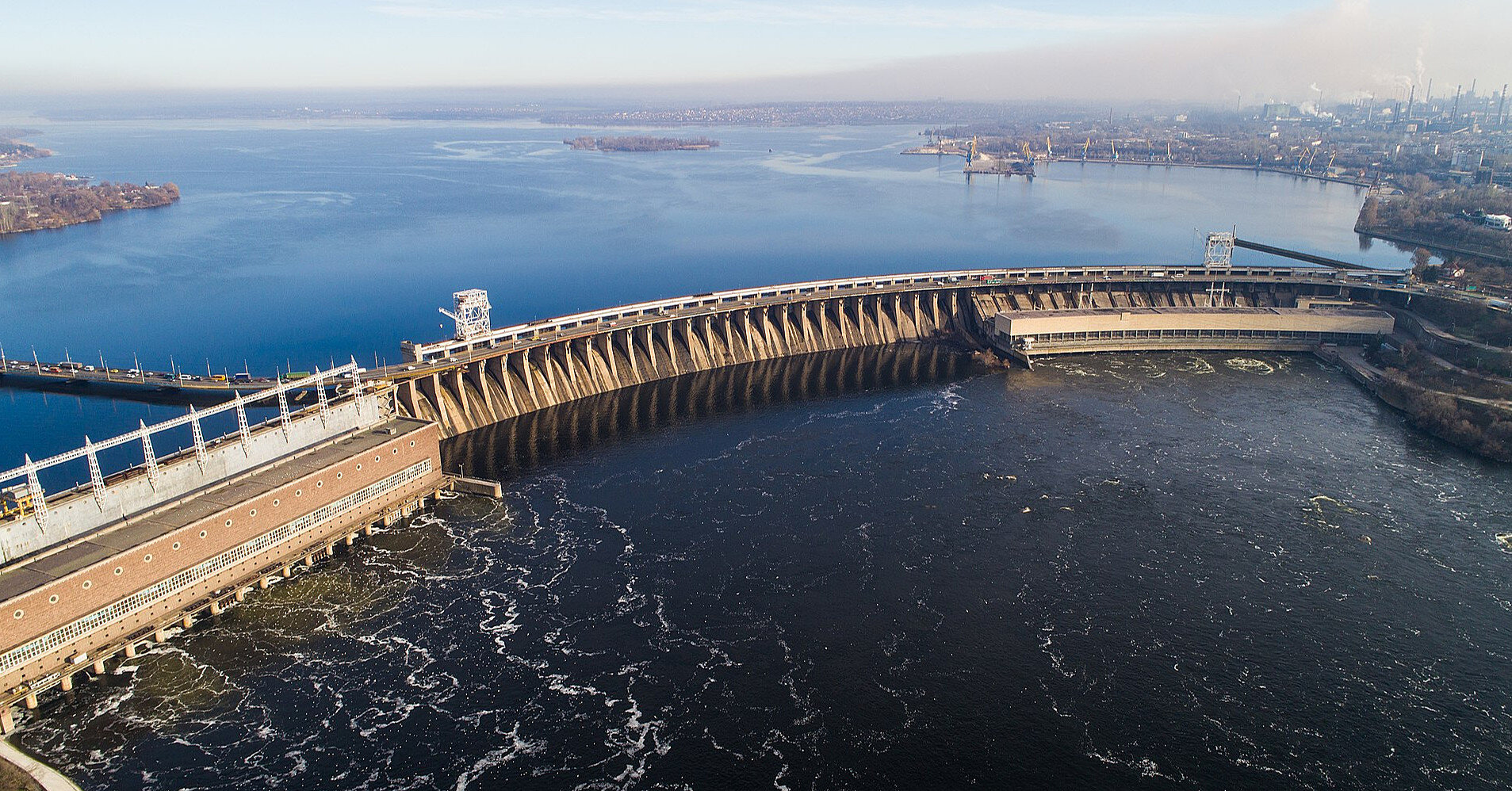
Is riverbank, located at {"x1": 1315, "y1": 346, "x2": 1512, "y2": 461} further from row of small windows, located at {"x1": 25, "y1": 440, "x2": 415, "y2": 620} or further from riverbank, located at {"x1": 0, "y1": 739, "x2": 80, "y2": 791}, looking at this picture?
riverbank, located at {"x1": 0, "y1": 739, "x2": 80, "y2": 791}

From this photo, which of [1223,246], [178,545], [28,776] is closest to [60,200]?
[178,545]

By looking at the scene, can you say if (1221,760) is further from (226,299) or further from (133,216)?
(133,216)

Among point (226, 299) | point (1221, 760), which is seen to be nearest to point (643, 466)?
point (1221, 760)

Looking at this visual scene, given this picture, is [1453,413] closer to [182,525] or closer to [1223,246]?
[1223,246]

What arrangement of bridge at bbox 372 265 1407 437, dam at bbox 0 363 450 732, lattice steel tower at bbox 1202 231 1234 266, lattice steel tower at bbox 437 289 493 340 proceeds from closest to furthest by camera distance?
dam at bbox 0 363 450 732
bridge at bbox 372 265 1407 437
lattice steel tower at bbox 437 289 493 340
lattice steel tower at bbox 1202 231 1234 266

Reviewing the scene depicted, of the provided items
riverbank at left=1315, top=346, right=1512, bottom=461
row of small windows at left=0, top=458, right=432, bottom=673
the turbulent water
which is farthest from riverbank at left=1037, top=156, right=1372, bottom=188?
row of small windows at left=0, top=458, right=432, bottom=673

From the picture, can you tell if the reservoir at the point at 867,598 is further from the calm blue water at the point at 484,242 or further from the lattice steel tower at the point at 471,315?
the lattice steel tower at the point at 471,315

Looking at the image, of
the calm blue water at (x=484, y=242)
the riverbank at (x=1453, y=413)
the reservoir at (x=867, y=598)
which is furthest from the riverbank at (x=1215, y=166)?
the reservoir at (x=867, y=598)
